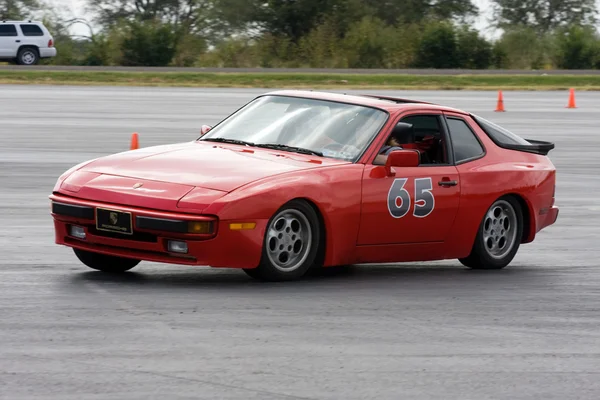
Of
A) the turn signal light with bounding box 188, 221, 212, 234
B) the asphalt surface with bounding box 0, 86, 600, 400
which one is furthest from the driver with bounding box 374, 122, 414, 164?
the turn signal light with bounding box 188, 221, 212, 234

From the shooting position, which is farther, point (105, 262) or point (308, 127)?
point (308, 127)

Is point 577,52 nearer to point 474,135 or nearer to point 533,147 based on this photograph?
point 533,147

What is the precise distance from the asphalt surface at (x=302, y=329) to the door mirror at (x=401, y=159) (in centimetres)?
84

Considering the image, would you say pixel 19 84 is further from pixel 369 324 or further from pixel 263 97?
pixel 369 324

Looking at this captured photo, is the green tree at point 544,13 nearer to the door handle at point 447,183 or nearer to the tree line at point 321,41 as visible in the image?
the tree line at point 321,41

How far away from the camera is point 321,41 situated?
2295 inches

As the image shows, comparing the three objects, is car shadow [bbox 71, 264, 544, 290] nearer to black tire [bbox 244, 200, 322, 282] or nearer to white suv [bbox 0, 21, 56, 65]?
black tire [bbox 244, 200, 322, 282]

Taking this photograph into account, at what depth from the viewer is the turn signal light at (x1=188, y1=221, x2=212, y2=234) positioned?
8.40 m

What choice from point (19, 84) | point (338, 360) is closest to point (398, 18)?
point (19, 84)

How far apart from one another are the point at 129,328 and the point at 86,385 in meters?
1.30

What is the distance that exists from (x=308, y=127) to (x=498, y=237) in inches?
75.5

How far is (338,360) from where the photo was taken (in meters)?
6.68

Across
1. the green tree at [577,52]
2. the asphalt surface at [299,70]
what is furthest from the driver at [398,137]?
the green tree at [577,52]

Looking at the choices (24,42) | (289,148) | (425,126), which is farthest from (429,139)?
(24,42)
